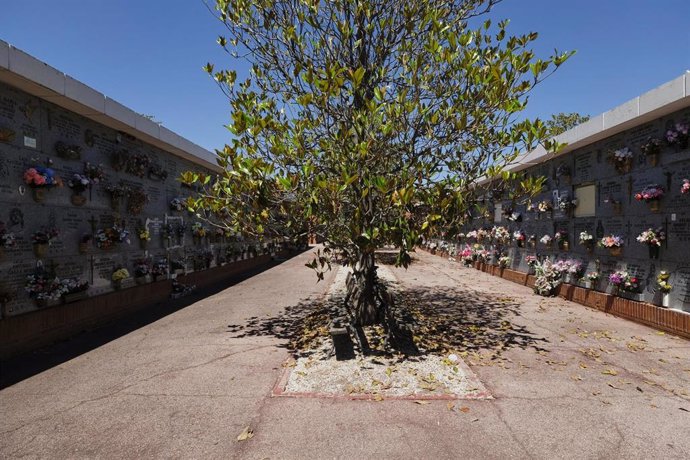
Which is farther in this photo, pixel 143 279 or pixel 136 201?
pixel 143 279

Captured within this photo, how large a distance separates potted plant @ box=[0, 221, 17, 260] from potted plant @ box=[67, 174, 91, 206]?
5.20 feet

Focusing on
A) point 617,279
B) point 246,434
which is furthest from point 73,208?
point 617,279

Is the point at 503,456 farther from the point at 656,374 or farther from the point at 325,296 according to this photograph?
the point at 325,296

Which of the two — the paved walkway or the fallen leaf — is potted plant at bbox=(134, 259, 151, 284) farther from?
the fallen leaf

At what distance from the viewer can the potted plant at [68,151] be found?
23.0 ft

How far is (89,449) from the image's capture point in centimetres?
329

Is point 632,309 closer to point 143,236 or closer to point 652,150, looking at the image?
point 652,150

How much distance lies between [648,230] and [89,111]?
1098cm

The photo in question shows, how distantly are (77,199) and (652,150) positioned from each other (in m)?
11.0

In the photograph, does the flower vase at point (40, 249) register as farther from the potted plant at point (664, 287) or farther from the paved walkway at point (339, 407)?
the potted plant at point (664, 287)

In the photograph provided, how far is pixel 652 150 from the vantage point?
7.53 m

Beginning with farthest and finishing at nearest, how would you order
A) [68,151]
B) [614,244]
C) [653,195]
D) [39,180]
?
[614,244] → [653,195] → [68,151] → [39,180]

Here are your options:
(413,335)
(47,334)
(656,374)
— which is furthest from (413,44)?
(47,334)

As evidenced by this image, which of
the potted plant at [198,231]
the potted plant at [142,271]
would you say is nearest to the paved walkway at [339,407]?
the potted plant at [142,271]
